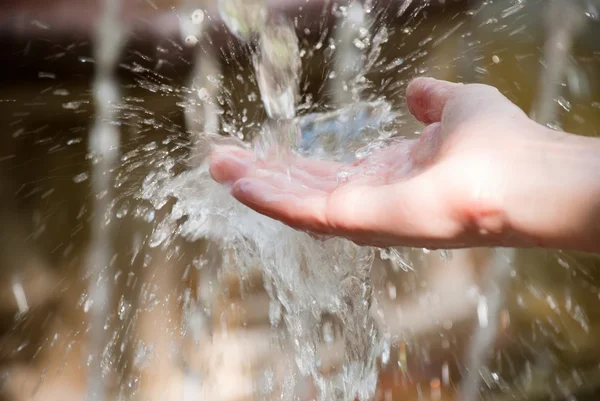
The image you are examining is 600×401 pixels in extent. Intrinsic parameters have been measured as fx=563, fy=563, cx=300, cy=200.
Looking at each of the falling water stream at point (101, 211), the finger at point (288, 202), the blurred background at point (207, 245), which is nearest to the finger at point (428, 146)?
the finger at point (288, 202)

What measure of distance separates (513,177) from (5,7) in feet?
2.87

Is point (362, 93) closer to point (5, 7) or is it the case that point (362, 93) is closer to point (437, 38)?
point (437, 38)

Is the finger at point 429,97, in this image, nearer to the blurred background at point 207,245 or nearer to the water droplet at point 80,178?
the blurred background at point 207,245

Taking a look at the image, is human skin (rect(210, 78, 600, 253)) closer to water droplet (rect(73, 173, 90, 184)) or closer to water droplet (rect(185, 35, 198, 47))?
water droplet (rect(185, 35, 198, 47))

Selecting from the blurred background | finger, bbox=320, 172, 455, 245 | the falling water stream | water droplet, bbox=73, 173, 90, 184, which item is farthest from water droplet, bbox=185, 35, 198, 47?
finger, bbox=320, 172, 455, 245

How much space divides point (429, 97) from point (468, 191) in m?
0.21

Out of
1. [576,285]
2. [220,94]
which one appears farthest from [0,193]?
[576,285]

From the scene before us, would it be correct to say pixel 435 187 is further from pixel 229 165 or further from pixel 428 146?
pixel 229 165

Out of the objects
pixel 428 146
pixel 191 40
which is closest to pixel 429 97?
pixel 428 146

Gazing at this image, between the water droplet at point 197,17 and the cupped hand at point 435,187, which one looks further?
the water droplet at point 197,17

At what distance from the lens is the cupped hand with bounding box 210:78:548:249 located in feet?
1.62

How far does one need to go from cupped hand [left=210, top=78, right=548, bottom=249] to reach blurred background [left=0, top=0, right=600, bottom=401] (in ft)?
1.44

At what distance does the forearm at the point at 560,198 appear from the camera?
442mm

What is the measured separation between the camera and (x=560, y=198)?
0.45 m
